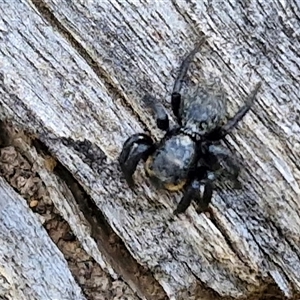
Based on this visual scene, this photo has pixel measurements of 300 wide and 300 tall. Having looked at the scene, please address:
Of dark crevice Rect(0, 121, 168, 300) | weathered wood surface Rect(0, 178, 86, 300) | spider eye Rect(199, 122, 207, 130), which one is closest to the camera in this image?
weathered wood surface Rect(0, 178, 86, 300)

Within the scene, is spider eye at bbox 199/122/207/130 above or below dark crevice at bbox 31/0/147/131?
below

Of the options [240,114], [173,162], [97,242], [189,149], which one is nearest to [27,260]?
[97,242]

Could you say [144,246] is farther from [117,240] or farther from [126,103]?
[126,103]

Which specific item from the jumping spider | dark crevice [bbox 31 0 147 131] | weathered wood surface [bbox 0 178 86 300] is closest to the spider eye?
the jumping spider

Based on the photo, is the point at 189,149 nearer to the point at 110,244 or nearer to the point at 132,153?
the point at 132,153

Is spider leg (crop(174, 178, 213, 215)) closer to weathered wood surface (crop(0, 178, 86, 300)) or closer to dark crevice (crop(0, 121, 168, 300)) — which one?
dark crevice (crop(0, 121, 168, 300))

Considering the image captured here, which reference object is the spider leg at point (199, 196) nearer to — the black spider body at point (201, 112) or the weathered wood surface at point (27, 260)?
the black spider body at point (201, 112)

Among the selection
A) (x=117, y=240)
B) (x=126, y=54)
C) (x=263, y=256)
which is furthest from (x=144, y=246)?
(x=126, y=54)
